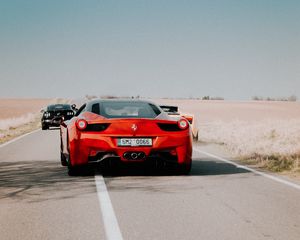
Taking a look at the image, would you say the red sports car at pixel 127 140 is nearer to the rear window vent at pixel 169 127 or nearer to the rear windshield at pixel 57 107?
the rear window vent at pixel 169 127

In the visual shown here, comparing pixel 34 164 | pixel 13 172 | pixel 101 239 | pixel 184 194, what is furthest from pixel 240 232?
pixel 34 164

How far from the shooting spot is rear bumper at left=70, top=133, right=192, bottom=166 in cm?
1004

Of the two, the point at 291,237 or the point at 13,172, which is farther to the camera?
the point at 13,172

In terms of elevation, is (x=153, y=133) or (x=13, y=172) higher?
(x=153, y=133)

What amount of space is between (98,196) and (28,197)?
0.95 metres

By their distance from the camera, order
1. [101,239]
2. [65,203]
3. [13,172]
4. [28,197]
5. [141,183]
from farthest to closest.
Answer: [13,172], [141,183], [28,197], [65,203], [101,239]

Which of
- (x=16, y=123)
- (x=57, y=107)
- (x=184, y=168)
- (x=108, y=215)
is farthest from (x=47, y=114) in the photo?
(x=108, y=215)

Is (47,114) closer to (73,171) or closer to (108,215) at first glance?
(73,171)

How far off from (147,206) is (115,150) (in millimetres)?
2656

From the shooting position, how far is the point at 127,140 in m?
10.1

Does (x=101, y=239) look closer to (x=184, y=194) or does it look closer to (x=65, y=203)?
(x=65, y=203)

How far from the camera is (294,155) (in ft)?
47.3

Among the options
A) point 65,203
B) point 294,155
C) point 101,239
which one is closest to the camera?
point 101,239

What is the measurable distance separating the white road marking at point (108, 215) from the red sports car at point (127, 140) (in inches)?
27.4
